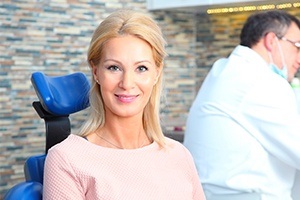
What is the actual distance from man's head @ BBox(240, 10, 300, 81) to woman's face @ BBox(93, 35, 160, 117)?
0.89 metres

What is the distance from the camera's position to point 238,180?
7.34ft

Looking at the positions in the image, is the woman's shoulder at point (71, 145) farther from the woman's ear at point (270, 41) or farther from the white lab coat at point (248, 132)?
the woman's ear at point (270, 41)

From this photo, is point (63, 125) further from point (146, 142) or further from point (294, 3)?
point (294, 3)

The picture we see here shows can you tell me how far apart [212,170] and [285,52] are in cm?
51

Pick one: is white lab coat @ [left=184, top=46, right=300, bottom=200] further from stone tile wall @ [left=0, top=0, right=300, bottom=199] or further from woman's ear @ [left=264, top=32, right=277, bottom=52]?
stone tile wall @ [left=0, top=0, right=300, bottom=199]

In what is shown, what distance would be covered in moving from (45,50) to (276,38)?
5.67 feet

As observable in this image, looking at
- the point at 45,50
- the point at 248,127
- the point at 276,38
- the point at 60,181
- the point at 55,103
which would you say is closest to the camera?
the point at 60,181

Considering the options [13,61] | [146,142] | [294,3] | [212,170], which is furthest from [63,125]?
[294,3]

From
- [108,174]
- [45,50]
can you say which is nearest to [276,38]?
[108,174]

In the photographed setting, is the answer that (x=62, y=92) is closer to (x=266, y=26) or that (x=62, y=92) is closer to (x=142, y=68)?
(x=142, y=68)

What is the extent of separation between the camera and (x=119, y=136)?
167 cm

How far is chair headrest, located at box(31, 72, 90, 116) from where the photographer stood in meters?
1.84

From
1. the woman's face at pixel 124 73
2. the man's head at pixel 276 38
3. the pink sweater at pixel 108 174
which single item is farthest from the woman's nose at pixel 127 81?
the man's head at pixel 276 38

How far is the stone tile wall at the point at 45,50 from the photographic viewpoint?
367 cm
